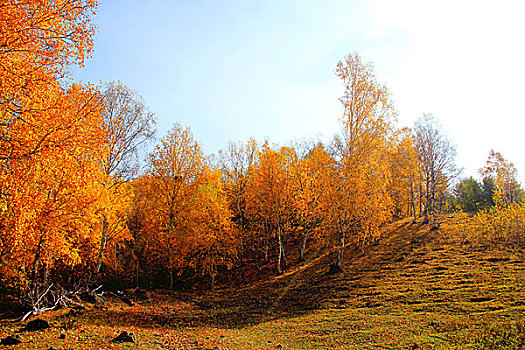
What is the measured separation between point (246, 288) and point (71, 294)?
11.5 m

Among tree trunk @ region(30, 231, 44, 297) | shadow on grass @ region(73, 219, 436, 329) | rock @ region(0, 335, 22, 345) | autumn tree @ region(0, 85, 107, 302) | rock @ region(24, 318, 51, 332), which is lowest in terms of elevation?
shadow on grass @ region(73, 219, 436, 329)

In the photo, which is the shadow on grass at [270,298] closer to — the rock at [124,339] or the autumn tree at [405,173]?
the rock at [124,339]

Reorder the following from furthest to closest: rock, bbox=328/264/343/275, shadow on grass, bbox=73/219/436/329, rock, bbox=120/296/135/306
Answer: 1. rock, bbox=328/264/343/275
2. rock, bbox=120/296/135/306
3. shadow on grass, bbox=73/219/436/329

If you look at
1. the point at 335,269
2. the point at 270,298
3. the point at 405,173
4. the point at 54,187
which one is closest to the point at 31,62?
the point at 54,187

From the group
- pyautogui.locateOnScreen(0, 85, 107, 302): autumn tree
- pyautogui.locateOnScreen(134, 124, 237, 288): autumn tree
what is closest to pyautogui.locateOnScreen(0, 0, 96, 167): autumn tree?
pyautogui.locateOnScreen(0, 85, 107, 302): autumn tree

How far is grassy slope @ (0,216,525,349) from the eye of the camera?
29.5ft

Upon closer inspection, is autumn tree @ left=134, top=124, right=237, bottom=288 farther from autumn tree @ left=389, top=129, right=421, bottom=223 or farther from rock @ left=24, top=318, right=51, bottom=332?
autumn tree @ left=389, top=129, right=421, bottom=223

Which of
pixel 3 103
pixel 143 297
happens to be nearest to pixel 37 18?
pixel 3 103

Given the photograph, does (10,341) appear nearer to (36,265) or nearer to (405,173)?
(36,265)

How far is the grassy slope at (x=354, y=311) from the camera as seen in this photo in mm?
8977

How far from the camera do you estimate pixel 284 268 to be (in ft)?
83.3

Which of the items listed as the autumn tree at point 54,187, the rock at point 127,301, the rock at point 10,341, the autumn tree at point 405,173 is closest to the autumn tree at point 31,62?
the autumn tree at point 54,187

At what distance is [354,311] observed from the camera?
13.5 m

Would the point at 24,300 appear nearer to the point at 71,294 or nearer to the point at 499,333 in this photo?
the point at 71,294
